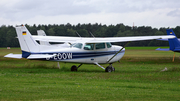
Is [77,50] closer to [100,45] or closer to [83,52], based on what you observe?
[83,52]

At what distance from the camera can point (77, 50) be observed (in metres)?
14.7

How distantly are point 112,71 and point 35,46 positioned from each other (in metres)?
4.46

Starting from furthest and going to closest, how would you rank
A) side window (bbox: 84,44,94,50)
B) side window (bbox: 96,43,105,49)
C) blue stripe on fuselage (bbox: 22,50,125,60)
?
side window (bbox: 96,43,105,49)
side window (bbox: 84,44,94,50)
blue stripe on fuselage (bbox: 22,50,125,60)

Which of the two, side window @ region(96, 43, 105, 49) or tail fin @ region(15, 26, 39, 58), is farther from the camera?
side window @ region(96, 43, 105, 49)

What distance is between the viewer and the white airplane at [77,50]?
13844 millimetres

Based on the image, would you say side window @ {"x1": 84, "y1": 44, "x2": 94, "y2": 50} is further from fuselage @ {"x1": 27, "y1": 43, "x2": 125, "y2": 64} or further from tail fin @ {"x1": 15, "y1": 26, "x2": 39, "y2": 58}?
tail fin @ {"x1": 15, "y1": 26, "x2": 39, "y2": 58}

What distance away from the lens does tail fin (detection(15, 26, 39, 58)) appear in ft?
45.1

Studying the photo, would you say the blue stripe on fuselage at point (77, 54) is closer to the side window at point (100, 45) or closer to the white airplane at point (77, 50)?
the white airplane at point (77, 50)

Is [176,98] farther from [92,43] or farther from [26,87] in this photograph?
[92,43]

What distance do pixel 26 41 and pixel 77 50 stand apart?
2.82 m

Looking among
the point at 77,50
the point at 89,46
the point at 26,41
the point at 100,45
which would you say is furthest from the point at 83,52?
the point at 26,41

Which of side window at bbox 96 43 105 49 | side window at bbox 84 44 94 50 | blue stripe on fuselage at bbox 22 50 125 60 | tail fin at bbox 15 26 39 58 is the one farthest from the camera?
side window at bbox 96 43 105 49

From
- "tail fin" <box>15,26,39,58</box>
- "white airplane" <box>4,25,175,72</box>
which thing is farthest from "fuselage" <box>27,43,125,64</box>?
"tail fin" <box>15,26,39,58</box>

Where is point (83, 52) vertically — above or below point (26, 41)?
below
